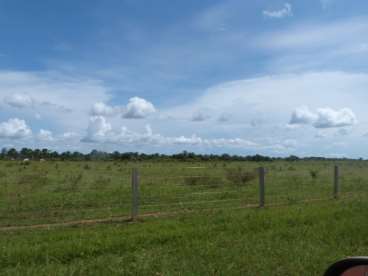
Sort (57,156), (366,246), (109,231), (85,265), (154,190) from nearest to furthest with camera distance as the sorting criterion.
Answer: (85,265)
(366,246)
(109,231)
(154,190)
(57,156)

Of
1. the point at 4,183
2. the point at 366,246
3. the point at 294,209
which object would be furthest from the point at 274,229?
the point at 4,183

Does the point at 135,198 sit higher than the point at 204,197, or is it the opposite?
the point at 135,198

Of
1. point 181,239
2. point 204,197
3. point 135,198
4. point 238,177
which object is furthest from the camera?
point 238,177

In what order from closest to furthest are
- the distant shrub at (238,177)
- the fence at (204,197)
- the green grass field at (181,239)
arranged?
1. the green grass field at (181,239)
2. the fence at (204,197)
3. the distant shrub at (238,177)

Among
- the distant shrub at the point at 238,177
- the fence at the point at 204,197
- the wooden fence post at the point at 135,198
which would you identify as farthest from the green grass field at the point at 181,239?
the distant shrub at the point at 238,177

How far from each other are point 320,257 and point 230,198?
32.4 feet

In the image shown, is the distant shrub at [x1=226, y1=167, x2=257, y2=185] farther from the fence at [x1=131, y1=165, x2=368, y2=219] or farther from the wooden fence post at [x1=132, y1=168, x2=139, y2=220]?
the wooden fence post at [x1=132, y1=168, x2=139, y2=220]

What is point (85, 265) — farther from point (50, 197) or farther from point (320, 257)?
point (50, 197)

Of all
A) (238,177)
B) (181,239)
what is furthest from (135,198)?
(238,177)

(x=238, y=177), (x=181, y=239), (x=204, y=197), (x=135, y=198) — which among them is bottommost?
(x=181, y=239)

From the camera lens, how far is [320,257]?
725 centimetres

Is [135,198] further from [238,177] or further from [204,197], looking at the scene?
[238,177]

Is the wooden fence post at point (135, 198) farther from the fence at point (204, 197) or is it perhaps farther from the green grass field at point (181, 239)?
the green grass field at point (181, 239)

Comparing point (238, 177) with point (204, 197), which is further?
point (238, 177)
